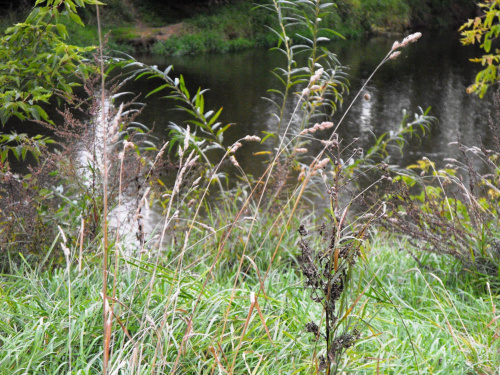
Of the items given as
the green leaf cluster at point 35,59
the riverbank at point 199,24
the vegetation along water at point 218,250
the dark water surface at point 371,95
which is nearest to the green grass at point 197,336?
the vegetation along water at point 218,250

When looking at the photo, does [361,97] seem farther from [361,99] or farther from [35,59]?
[35,59]

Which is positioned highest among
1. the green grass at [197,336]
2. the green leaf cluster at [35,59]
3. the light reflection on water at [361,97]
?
the green leaf cluster at [35,59]

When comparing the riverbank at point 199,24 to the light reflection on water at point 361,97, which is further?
the riverbank at point 199,24

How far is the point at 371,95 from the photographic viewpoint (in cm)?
965

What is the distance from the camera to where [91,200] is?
8.71ft

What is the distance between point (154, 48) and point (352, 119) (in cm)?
785

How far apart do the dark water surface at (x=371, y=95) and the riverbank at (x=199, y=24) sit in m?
1.08

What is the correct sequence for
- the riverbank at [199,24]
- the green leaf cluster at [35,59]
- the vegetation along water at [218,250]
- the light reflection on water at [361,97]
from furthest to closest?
1. the riverbank at [199,24]
2. the light reflection on water at [361,97]
3. the green leaf cluster at [35,59]
4. the vegetation along water at [218,250]

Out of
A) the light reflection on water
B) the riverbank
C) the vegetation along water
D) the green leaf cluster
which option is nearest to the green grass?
the vegetation along water

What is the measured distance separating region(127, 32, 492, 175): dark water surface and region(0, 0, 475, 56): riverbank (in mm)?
1085

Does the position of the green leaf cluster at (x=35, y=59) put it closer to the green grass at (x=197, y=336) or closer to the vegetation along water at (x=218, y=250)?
the vegetation along water at (x=218, y=250)

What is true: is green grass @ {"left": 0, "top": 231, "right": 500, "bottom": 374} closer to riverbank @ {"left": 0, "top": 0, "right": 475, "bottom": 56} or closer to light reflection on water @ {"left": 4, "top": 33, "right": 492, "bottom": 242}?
light reflection on water @ {"left": 4, "top": 33, "right": 492, "bottom": 242}

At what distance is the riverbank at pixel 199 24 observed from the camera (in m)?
14.3

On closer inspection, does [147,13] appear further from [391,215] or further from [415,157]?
[391,215]
